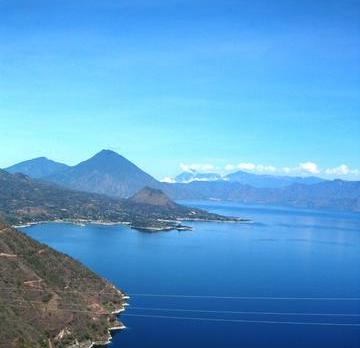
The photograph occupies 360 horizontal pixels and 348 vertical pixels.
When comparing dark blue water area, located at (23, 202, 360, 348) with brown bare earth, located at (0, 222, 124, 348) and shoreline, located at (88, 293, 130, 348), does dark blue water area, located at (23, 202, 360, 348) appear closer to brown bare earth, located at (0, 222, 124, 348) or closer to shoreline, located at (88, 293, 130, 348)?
shoreline, located at (88, 293, 130, 348)

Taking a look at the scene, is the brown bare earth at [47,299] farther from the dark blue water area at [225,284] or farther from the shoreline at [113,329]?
the dark blue water area at [225,284]

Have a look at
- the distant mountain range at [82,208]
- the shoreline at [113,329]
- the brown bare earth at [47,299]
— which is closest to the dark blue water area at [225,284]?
the shoreline at [113,329]

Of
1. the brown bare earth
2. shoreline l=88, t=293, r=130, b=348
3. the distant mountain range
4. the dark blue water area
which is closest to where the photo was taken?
the brown bare earth

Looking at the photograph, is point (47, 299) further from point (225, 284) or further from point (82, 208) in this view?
point (82, 208)

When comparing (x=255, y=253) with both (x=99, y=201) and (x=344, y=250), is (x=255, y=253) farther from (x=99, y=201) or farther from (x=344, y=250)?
(x=99, y=201)

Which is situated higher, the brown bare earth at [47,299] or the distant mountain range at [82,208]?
the distant mountain range at [82,208]

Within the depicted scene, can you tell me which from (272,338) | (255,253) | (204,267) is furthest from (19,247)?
(255,253)

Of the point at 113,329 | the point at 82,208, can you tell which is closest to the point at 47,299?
the point at 113,329

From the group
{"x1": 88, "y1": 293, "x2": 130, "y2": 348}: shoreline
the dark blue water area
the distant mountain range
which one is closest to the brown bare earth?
{"x1": 88, "y1": 293, "x2": 130, "y2": 348}: shoreline
